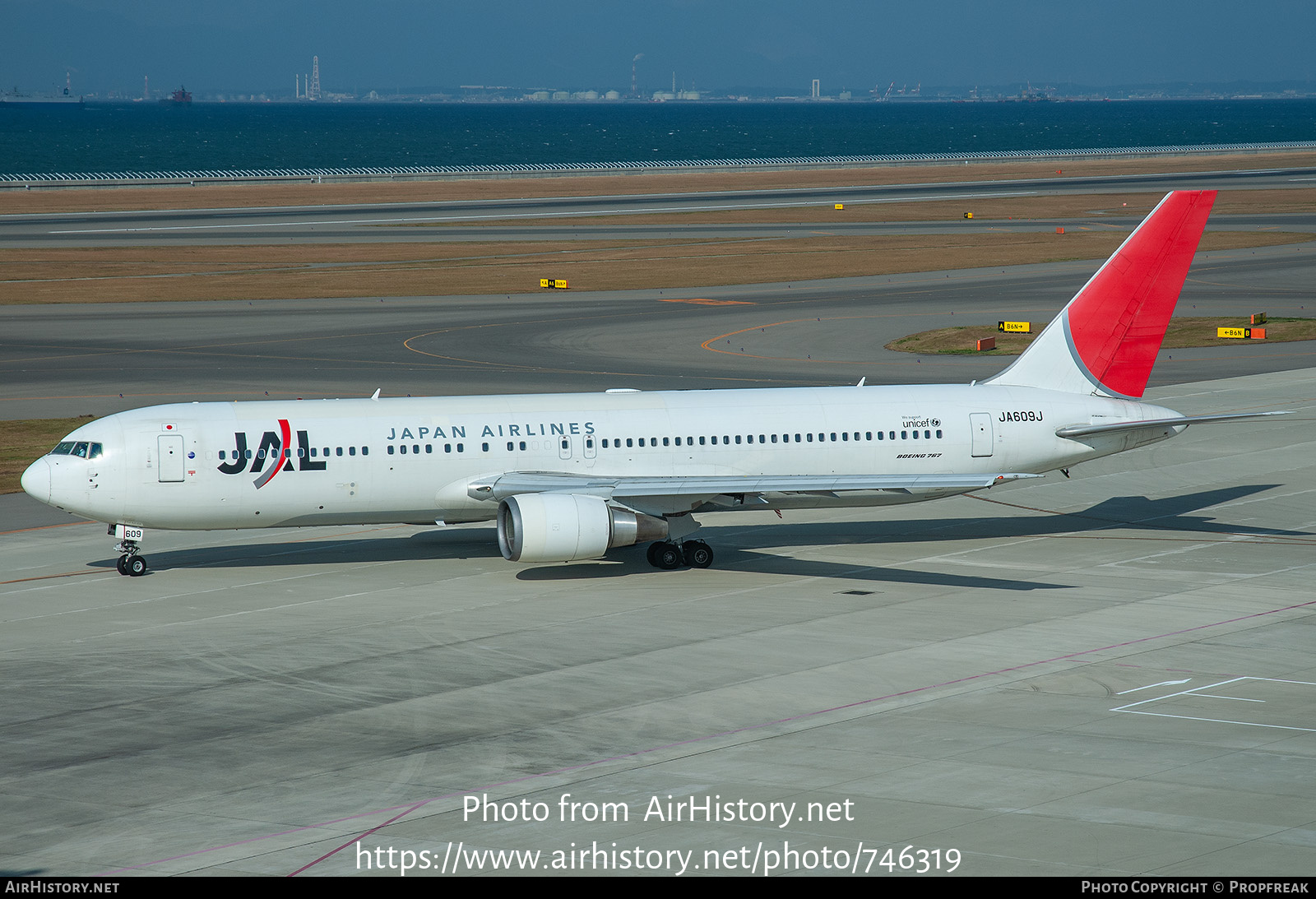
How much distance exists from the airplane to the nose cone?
0.22ft

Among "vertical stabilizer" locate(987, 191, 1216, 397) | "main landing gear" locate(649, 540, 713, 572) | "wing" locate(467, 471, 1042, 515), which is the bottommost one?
"main landing gear" locate(649, 540, 713, 572)

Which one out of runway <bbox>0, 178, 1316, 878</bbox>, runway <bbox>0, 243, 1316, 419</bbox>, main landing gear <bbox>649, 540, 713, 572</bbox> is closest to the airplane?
main landing gear <bbox>649, 540, 713, 572</bbox>

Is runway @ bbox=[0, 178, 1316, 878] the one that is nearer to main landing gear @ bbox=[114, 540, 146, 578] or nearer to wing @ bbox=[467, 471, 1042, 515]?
main landing gear @ bbox=[114, 540, 146, 578]

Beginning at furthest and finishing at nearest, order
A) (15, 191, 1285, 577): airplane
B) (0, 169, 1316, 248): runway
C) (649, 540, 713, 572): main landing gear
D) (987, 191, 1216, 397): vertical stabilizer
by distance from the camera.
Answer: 1. (0, 169, 1316, 248): runway
2. (987, 191, 1216, 397): vertical stabilizer
3. (649, 540, 713, 572): main landing gear
4. (15, 191, 1285, 577): airplane

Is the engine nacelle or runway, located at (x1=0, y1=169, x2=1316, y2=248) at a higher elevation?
runway, located at (x1=0, y1=169, x2=1316, y2=248)

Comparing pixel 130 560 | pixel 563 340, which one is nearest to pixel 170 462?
pixel 130 560

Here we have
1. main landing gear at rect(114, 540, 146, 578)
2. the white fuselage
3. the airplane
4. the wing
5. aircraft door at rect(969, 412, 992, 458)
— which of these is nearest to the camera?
the wing

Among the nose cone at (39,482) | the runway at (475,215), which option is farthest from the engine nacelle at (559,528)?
the runway at (475,215)

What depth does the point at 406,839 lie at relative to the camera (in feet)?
72.3

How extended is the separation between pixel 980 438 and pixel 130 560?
23520 mm

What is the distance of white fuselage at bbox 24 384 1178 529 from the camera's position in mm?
39062

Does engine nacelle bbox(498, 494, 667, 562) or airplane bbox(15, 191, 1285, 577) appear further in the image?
airplane bbox(15, 191, 1285, 577)
